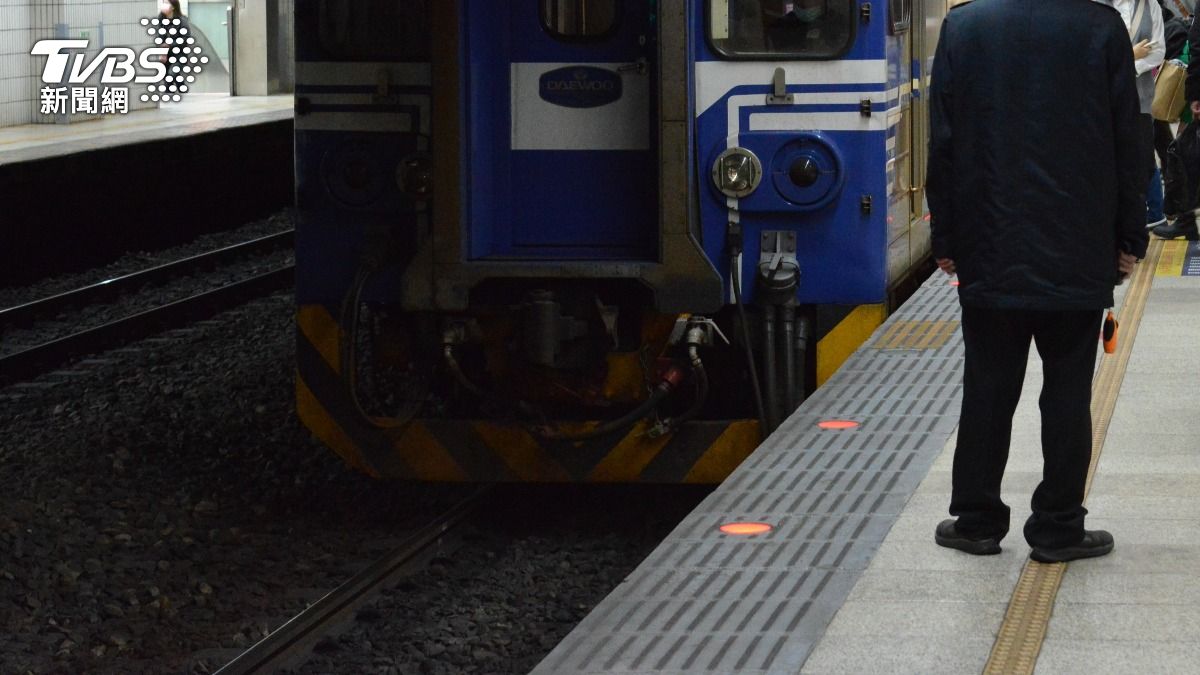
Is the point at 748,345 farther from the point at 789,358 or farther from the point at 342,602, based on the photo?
the point at 342,602

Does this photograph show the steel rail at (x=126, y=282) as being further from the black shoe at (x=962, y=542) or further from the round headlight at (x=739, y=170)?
the black shoe at (x=962, y=542)

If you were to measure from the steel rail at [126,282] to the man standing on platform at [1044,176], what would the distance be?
8.62 meters

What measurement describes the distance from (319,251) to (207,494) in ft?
4.17

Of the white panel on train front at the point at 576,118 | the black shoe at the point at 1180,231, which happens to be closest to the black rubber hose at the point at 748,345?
the white panel on train front at the point at 576,118

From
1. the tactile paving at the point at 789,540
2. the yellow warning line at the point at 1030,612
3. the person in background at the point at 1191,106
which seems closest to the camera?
the yellow warning line at the point at 1030,612

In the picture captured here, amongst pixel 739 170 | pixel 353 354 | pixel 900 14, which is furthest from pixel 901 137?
pixel 353 354

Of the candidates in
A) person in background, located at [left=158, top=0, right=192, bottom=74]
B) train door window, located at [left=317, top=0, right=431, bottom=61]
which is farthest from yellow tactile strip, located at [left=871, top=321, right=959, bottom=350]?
person in background, located at [left=158, top=0, right=192, bottom=74]

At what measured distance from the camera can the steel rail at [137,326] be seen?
11.1 metres

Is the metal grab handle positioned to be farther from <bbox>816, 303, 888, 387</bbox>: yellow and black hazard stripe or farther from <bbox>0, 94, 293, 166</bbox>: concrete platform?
<bbox>0, 94, 293, 166</bbox>: concrete platform

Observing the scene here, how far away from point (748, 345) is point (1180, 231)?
5476 millimetres

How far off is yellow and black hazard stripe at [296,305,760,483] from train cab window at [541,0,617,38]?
4.66ft

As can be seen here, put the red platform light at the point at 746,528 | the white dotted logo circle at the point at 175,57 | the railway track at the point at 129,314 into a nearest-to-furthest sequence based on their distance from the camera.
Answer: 1. the red platform light at the point at 746,528
2. the railway track at the point at 129,314
3. the white dotted logo circle at the point at 175,57

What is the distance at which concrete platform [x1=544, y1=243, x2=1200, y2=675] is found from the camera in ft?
14.6

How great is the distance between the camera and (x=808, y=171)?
7230 mm
